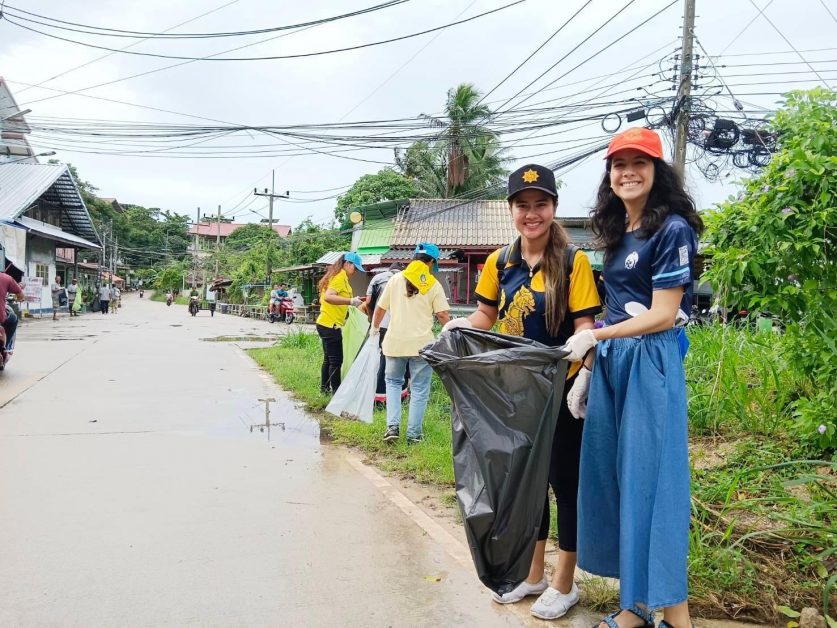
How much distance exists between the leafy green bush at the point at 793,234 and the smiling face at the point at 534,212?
82 centimetres

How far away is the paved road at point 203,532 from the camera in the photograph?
263cm

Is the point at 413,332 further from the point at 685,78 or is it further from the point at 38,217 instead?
the point at 38,217

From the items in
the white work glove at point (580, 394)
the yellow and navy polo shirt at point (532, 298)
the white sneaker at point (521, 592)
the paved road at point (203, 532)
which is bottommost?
the paved road at point (203, 532)

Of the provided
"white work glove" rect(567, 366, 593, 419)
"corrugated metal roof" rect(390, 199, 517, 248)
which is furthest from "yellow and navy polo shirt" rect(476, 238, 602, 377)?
"corrugated metal roof" rect(390, 199, 517, 248)

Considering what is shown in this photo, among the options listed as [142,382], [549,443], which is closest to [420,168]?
[142,382]

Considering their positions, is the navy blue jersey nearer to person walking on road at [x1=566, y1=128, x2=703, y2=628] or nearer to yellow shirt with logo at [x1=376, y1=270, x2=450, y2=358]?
person walking on road at [x1=566, y1=128, x2=703, y2=628]

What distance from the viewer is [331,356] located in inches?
287

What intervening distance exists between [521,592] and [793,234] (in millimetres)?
1848

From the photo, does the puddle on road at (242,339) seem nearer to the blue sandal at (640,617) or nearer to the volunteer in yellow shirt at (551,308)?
the volunteer in yellow shirt at (551,308)

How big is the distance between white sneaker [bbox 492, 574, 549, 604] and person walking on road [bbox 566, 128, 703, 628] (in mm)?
381

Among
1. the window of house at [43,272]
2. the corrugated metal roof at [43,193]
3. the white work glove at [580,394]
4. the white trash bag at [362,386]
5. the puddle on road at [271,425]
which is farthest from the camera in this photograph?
the window of house at [43,272]

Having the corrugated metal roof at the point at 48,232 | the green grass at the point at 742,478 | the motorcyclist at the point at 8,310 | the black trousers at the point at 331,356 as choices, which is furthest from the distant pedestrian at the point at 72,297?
the green grass at the point at 742,478

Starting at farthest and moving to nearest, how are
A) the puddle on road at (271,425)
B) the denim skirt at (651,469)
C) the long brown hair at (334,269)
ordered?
the long brown hair at (334,269) → the puddle on road at (271,425) → the denim skirt at (651,469)

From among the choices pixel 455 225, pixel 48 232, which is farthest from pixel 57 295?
pixel 455 225
